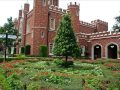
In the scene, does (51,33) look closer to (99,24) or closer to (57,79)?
(99,24)

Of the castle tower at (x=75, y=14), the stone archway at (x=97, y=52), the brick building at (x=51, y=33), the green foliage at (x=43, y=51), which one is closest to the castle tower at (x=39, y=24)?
the brick building at (x=51, y=33)

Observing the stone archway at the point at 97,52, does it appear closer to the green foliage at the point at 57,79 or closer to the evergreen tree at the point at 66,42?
the evergreen tree at the point at 66,42

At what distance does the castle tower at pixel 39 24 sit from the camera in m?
33.8

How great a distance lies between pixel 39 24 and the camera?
34.4m

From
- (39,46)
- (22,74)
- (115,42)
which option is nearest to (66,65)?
(22,74)

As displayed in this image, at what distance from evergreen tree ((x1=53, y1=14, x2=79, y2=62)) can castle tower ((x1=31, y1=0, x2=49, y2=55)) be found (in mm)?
14550

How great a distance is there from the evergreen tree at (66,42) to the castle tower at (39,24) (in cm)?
1455

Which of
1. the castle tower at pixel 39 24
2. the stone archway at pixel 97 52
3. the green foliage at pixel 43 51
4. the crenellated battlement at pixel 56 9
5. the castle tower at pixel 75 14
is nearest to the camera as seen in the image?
the green foliage at pixel 43 51

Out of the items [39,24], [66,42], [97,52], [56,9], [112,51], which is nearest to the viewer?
[66,42]

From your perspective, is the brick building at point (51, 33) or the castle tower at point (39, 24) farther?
the brick building at point (51, 33)

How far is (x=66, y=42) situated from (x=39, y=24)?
16.0m

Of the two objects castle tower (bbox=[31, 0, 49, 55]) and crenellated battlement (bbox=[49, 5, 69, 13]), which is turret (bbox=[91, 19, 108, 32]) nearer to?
crenellated battlement (bbox=[49, 5, 69, 13])

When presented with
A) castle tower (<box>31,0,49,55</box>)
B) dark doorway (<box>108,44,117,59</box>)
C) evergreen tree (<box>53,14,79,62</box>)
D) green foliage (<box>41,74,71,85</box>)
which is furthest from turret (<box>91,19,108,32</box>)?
green foliage (<box>41,74,71,85</box>)

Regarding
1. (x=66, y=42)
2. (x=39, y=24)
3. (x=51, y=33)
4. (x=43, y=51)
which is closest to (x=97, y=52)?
(x=51, y=33)
